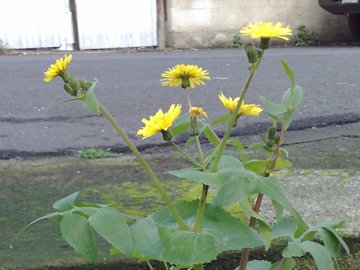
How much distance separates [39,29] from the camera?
24.3 ft

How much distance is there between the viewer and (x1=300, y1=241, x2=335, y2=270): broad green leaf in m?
0.68

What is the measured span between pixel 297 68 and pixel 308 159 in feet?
9.90

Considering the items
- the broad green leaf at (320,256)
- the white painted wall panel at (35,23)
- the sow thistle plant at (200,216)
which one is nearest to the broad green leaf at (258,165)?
the sow thistle plant at (200,216)

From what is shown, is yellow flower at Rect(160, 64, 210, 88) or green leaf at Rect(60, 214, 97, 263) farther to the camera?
yellow flower at Rect(160, 64, 210, 88)

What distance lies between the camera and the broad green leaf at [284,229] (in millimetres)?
786

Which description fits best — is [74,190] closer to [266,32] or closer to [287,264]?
[287,264]

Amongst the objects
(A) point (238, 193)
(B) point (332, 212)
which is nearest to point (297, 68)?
(B) point (332, 212)

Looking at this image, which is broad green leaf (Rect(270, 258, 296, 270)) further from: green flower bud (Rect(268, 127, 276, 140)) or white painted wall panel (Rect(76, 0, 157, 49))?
white painted wall panel (Rect(76, 0, 157, 49))

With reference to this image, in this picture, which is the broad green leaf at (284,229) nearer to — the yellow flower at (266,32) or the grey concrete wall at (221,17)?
the yellow flower at (266,32)

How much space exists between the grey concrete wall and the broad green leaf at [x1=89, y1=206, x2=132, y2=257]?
23.5ft

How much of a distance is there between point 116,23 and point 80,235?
7.19m

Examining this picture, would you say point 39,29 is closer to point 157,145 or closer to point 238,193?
point 157,145

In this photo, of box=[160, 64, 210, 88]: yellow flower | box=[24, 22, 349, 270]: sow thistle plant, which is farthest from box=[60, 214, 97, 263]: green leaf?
box=[160, 64, 210, 88]: yellow flower

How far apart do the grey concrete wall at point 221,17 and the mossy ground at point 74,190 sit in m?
5.94
